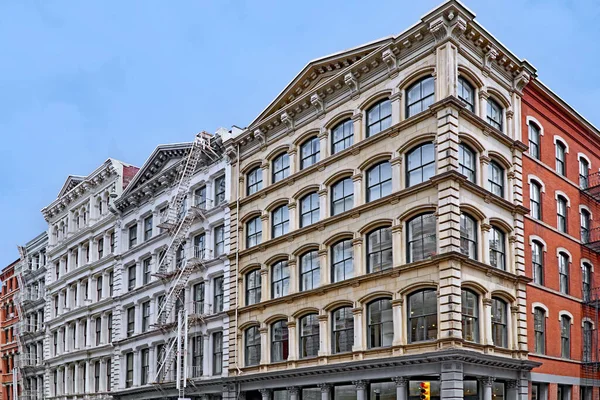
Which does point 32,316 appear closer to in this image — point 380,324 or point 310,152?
point 310,152

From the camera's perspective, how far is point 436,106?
→ 2941 cm

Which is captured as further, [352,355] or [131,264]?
[131,264]

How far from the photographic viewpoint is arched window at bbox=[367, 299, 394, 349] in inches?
1193

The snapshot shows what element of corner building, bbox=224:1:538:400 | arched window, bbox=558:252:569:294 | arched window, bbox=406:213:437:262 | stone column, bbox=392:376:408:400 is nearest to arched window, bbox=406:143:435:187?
corner building, bbox=224:1:538:400

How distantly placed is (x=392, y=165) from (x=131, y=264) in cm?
2555

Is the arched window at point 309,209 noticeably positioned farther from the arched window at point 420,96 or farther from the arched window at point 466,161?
the arched window at point 466,161

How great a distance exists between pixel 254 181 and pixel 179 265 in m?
8.42

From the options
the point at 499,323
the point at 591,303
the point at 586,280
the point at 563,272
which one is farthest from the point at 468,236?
the point at 586,280

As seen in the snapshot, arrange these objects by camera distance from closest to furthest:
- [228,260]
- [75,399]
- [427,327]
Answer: [427,327] < [228,260] < [75,399]

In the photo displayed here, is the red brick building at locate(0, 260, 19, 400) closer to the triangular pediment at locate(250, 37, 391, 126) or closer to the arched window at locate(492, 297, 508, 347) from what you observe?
Result: the triangular pediment at locate(250, 37, 391, 126)

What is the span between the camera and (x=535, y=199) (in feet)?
112

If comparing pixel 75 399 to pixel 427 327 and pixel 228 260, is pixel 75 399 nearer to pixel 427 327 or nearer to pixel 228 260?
pixel 228 260

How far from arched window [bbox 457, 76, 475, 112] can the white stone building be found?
1586 cm

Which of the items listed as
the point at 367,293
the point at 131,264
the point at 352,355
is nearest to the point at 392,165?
the point at 367,293
